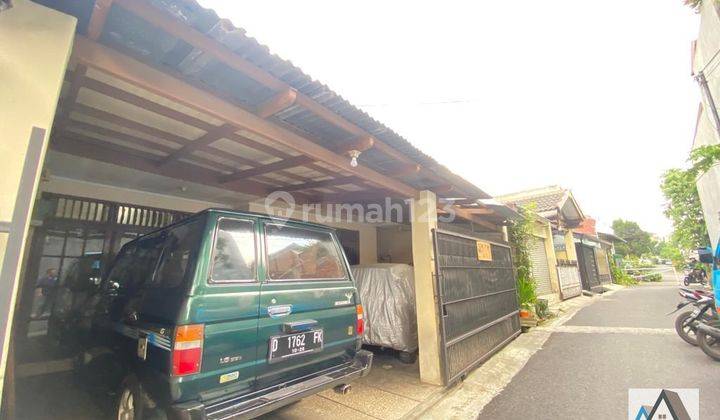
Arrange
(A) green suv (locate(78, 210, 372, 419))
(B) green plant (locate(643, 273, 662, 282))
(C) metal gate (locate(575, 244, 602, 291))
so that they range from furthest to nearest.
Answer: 1. (B) green plant (locate(643, 273, 662, 282))
2. (C) metal gate (locate(575, 244, 602, 291))
3. (A) green suv (locate(78, 210, 372, 419))

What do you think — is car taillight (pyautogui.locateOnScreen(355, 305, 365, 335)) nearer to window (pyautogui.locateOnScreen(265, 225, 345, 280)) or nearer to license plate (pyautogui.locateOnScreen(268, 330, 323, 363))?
window (pyautogui.locateOnScreen(265, 225, 345, 280))

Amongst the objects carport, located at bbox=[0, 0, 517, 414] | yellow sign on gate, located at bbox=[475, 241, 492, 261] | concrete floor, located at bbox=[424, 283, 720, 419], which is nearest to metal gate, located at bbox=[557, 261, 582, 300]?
concrete floor, located at bbox=[424, 283, 720, 419]

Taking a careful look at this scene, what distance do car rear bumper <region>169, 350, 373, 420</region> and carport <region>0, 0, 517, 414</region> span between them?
103 cm

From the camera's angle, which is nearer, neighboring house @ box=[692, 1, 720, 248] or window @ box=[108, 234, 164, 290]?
window @ box=[108, 234, 164, 290]

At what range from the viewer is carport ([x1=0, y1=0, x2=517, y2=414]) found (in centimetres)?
139

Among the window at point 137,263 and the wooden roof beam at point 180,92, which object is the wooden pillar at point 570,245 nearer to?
the wooden roof beam at point 180,92

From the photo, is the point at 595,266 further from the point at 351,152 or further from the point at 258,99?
the point at 258,99

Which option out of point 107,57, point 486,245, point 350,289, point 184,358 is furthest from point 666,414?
point 486,245

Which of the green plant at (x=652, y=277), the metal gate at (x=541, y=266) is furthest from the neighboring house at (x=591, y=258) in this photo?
the green plant at (x=652, y=277)

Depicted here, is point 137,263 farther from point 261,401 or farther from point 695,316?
point 695,316

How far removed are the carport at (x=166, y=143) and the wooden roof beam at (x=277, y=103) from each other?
0.03 ft

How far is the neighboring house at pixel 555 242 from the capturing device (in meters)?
10.8

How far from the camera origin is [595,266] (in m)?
16.3

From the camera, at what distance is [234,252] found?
8.00 ft
